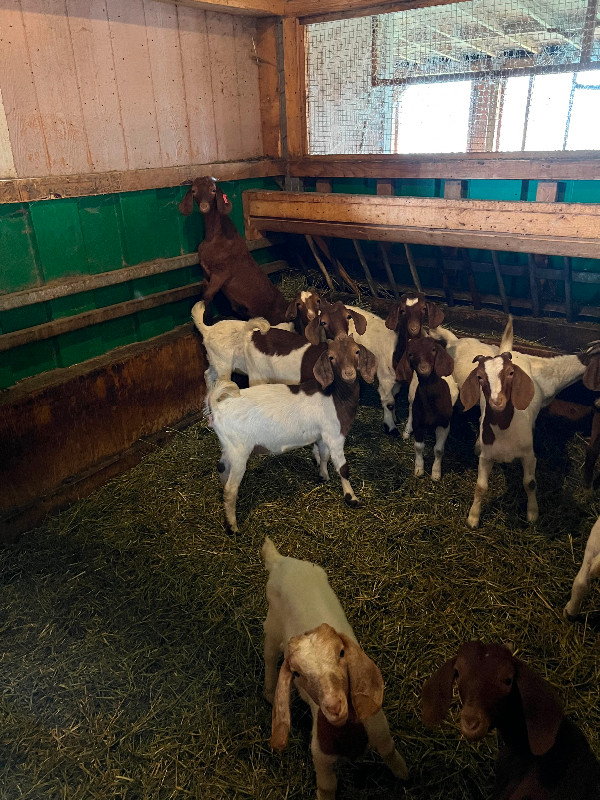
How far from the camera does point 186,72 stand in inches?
206

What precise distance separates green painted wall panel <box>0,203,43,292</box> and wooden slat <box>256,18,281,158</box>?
3.05m

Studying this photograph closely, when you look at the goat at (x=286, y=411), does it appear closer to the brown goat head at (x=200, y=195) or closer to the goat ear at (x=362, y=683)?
the brown goat head at (x=200, y=195)

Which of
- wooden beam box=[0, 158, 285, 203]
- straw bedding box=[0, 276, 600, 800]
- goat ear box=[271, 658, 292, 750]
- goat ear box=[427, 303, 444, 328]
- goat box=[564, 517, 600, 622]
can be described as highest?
wooden beam box=[0, 158, 285, 203]

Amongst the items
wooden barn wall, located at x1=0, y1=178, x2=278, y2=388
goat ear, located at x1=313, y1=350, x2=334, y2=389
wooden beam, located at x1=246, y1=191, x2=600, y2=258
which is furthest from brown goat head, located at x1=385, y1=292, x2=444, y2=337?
wooden barn wall, located at x1=0, y1=178, x2=278, y2=388

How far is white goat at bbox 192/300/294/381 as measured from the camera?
4.94 meters

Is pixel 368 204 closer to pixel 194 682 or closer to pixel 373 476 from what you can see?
pixel 373 476

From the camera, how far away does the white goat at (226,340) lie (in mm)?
4938

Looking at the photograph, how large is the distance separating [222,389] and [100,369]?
1.23 metres

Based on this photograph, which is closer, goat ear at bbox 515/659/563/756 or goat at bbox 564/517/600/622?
goat ear at bbox 515/659/563/756

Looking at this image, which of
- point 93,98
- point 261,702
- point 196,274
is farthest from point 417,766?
point 93,98

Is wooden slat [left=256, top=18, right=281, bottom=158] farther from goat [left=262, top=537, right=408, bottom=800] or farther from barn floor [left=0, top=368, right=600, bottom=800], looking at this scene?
goat [left=262, top=537, right=408, bottom=800]

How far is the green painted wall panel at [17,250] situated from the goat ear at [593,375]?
4.00 metres

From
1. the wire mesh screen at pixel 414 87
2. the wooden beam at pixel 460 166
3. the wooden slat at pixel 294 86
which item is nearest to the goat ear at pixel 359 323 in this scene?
the wooden beam at pixel 460 166

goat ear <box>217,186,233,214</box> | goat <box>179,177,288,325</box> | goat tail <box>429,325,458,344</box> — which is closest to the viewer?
goat tail <box>429,325,458,344</box>
